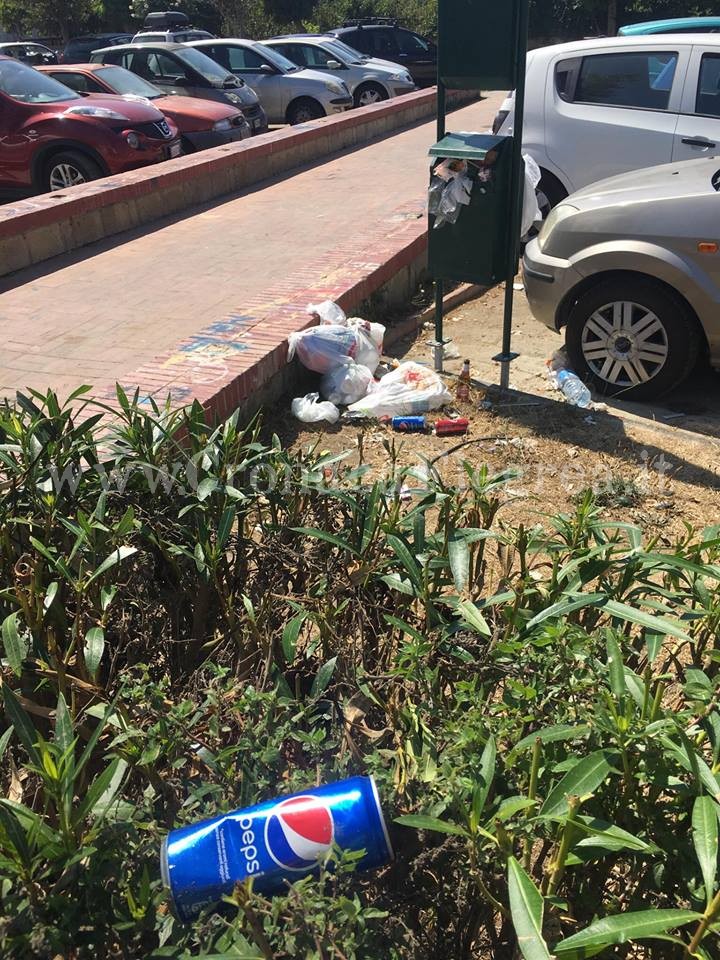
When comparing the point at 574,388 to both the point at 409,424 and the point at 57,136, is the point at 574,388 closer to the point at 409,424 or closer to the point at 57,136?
the point at 409,424

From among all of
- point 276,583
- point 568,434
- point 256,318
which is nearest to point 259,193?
point 256,318

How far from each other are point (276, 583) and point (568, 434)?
3.12 m

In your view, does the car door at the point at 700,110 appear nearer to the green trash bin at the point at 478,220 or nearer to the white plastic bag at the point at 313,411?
the green trash bin at the point at 478,220

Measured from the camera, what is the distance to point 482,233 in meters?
5.59

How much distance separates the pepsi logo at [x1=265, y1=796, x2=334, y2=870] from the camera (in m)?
1.59

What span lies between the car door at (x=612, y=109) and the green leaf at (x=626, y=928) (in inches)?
304

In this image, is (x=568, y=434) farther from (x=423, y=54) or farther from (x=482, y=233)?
(x=423, y=54)

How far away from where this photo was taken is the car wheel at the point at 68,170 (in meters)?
10.3

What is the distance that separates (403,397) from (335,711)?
353cm

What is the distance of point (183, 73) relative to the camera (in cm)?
1497

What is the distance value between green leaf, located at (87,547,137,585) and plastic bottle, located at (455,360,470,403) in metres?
3.55

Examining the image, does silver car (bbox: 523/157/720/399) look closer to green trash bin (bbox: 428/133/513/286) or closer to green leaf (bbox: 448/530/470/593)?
green trash bin (bbox: 428/133/513/286)

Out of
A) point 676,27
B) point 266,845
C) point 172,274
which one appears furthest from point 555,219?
point 676,27

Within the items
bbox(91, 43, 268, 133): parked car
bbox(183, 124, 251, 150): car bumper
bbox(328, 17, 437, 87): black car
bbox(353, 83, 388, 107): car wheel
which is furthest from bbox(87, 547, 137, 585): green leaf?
bbox(328, 17, 437, 87): black car
